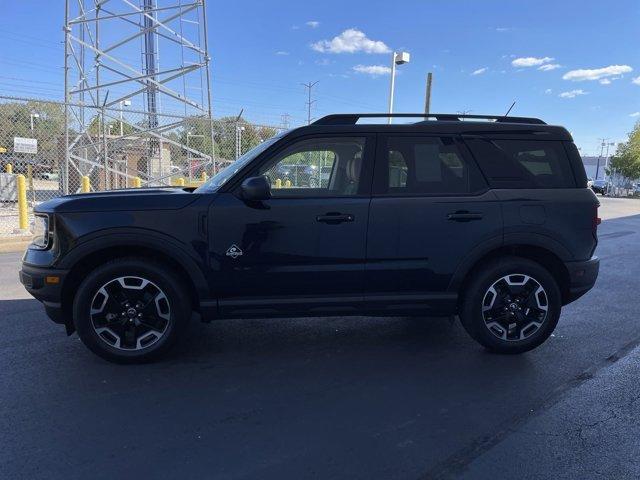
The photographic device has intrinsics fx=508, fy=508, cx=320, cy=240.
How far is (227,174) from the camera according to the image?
4.26 metres

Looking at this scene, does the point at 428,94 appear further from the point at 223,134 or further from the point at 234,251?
the point at 234,251

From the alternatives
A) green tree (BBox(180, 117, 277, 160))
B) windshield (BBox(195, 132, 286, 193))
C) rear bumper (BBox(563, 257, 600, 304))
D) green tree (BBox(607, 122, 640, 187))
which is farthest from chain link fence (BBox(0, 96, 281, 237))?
green tree (BBox(607, 122, 640, 187))

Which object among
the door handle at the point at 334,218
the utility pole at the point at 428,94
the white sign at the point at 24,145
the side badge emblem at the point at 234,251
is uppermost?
the utility pole at the point at 428,94

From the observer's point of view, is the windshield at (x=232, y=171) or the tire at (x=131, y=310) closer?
the tire at (x=131, y=310)

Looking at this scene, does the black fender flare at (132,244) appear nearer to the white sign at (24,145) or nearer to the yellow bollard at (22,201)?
the yellow bollard at (22,201)

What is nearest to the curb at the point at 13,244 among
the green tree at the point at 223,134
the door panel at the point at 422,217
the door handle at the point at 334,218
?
the green tree at the point at 223,134

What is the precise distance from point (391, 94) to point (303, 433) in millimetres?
15672

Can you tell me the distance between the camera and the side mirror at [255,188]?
372 cm

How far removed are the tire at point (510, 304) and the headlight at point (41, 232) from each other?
3.36 meters

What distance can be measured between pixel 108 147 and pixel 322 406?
44.3ft

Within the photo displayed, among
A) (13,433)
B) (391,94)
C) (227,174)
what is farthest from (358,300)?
(391,94)

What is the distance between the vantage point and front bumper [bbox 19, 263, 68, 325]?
3787mm

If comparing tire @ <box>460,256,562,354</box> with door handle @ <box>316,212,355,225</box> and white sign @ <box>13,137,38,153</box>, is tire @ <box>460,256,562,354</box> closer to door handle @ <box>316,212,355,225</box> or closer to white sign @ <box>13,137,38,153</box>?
door handle @ <box>316,212,355,225</box>

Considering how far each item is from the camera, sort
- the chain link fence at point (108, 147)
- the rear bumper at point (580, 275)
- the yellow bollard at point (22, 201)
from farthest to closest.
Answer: the chain link fence at point (108, 147) < the yellow bollard at point (22, 201) < the rear bumper at point (580, 275)
